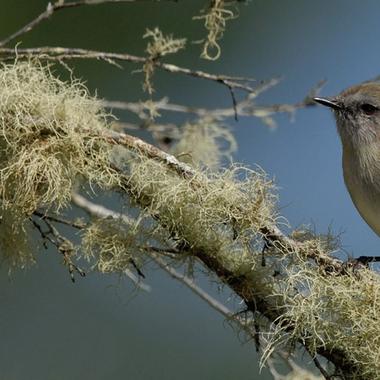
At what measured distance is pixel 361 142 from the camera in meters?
3.63

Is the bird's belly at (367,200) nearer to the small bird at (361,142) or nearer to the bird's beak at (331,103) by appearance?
the small bird at (361,142)

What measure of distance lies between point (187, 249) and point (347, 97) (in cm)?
154

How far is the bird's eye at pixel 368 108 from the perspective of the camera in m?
3.73

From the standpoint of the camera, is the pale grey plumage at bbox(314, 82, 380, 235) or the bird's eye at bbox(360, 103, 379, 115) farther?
the bird's eye at bbox(360, 103, 379, 115)

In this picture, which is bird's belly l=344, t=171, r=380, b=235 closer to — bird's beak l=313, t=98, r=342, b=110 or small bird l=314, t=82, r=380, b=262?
small bird l=314, t=82, r=380, b=262

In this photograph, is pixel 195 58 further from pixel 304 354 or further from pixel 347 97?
pixel 304 354

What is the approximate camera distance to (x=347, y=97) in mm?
3787

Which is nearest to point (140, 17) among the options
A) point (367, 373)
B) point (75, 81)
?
point (75, 81)

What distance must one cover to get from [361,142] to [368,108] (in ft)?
0.61

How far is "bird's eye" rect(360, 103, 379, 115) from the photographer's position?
3734 mm

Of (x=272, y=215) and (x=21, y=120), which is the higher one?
(x=272, y=215)

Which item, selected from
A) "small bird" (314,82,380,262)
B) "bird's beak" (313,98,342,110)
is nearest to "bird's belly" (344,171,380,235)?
"small bird" (314,82,380,262)

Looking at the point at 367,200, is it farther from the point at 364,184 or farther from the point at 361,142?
the point at 361,142

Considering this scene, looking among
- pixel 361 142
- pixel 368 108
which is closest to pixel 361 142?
pixel 361 142
